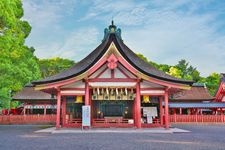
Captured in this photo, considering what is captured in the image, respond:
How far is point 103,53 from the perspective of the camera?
18297 mm

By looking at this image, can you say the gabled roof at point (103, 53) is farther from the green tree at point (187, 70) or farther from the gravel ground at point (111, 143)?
the green tree at point (187, 70)

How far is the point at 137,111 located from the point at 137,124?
3.06ft

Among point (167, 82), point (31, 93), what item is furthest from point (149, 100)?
point (31, 93)

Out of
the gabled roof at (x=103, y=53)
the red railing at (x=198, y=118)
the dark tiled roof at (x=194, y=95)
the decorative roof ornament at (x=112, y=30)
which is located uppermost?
the decorative roof ornament at (x=112, y=30)

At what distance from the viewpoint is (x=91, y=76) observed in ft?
61.7

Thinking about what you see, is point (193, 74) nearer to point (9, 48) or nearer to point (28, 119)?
point (28, 119)

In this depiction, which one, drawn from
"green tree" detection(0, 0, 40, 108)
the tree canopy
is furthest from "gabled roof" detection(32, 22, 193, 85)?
the tree canopy

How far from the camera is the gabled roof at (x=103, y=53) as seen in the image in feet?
59.9

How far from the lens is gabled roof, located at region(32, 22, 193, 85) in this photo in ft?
59.9

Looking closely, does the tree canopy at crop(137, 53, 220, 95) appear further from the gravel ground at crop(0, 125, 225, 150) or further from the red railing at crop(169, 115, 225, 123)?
the gravel ground at crop(0, 125, 225, 150)

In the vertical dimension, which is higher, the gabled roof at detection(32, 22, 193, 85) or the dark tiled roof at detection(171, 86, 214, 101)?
the gabled roof at detection(32, 22, 193, 85)

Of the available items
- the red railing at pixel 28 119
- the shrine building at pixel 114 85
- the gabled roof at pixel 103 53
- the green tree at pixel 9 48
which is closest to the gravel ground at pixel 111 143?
the shrine building at pixel 114 85

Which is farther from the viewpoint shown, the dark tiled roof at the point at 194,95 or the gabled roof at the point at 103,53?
the dark tiled roof at the point at 194,95

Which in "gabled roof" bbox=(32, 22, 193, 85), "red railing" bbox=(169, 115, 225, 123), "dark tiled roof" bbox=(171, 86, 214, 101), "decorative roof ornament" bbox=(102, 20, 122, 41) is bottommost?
"red railing" bbox=(169, 115, 225, 123)
